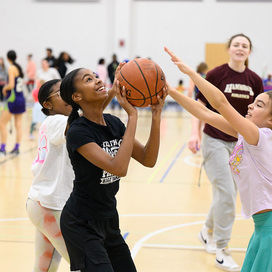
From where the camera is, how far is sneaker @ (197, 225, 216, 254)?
4316mm

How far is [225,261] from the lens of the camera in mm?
3988

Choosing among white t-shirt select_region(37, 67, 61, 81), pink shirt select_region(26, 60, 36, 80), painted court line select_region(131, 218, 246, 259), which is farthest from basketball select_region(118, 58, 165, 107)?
pink shirt select_region(26, 60, 36, 80)

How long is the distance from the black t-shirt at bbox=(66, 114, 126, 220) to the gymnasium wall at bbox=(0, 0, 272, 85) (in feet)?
56.0

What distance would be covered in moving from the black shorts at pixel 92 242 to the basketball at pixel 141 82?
70 cm

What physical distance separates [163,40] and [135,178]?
13294 mm

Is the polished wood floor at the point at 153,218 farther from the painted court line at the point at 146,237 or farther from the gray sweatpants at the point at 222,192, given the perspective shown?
the gray sweatpants at the point at 222,192

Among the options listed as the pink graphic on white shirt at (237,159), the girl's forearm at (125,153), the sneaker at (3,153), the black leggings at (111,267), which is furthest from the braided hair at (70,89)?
the sneaker at (3,153)

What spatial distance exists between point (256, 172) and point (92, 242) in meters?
1.06

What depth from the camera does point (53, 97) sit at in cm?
315

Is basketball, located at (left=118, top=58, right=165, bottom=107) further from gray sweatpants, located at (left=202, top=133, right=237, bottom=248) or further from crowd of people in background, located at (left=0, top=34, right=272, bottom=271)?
gray sweatpants, located at (left=202, top=133, right=237, bottom=248)

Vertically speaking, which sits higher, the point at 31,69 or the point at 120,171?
the point at 120,171

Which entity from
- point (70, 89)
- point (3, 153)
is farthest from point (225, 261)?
point (3, 153)

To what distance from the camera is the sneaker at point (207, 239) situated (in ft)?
14.2

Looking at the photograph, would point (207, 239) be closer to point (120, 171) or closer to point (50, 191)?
point (50, 191)
